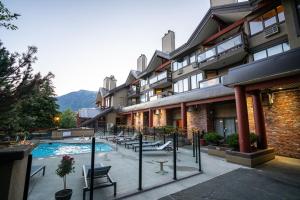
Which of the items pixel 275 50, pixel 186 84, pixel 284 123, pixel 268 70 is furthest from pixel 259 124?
pixel 186 84

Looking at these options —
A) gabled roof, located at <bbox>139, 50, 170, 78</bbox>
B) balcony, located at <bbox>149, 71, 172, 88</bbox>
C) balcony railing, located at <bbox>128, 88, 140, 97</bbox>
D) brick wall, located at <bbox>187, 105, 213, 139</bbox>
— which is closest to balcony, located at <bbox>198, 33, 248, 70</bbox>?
brick wall, located at <bbox>187, 105, 213, 139</bbox>

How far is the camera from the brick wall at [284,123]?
9.81 metres

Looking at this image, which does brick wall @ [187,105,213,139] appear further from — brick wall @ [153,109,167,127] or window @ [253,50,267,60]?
window @ [253,50,267,60]

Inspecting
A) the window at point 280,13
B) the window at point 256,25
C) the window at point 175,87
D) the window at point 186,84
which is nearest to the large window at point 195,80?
the window at point 186,84

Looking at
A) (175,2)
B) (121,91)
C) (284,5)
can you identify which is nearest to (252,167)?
(284,5)

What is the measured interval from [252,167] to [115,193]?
701 centimetres

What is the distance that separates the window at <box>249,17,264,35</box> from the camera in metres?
12.6

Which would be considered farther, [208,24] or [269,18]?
[208,24]

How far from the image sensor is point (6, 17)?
3850 mm

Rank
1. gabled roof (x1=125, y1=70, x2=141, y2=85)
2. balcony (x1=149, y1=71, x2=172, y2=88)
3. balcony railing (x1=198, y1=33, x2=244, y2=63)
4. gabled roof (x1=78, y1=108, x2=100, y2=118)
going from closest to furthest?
balcony railing (x1=198, y1=33, x2=244, y2=63)
balcony (x1=149, y1=71, x2=172, y2=88)
gabled roof (x1=125, y1=70, x2=141, y2=85)
gabled roof (x1=78, y1=108, x2=100, y2=118)

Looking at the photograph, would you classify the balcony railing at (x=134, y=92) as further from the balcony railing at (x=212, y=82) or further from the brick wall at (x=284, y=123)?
the brick wall at (x=284, y=123)

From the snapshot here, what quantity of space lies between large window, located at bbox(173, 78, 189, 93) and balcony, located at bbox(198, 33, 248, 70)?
344 centimetres

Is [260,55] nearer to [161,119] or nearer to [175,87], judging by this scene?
[175,87]

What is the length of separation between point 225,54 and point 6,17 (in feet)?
48.6
